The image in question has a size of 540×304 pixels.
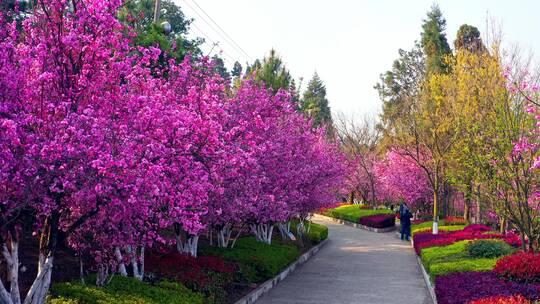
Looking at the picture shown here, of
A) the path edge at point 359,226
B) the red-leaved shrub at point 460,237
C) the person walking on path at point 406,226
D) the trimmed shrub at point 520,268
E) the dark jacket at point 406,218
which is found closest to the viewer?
the trimmed shrub at point 520,268

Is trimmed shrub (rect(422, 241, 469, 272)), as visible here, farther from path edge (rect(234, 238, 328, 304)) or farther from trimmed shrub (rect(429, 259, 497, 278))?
path edge (rect(234, 238, 328, 304))

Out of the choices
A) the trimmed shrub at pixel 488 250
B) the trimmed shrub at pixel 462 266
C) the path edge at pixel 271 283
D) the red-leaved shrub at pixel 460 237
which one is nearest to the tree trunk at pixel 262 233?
the path edge at pixel 271 283

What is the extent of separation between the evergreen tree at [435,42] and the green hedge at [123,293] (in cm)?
3184

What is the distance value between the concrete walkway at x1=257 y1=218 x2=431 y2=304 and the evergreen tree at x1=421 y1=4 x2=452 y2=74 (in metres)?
16.9

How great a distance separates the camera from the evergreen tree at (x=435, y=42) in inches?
1596

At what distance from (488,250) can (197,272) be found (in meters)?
9.08

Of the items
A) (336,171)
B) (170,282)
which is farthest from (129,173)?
(336,171)

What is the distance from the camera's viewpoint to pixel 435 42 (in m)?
43.8

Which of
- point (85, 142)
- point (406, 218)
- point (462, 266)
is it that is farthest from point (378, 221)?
point (85, 142)

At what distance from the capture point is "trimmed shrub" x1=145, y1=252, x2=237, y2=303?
1193 cm

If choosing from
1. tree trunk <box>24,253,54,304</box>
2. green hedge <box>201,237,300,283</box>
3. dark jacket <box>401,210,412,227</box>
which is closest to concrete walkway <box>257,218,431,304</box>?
green hedge <box>201,237,300,283</box>

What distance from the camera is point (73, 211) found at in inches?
299

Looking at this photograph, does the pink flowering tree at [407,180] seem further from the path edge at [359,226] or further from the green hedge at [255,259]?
the green hedge at [255,259]

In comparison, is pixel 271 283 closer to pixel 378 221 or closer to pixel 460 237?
pixel 460 237
